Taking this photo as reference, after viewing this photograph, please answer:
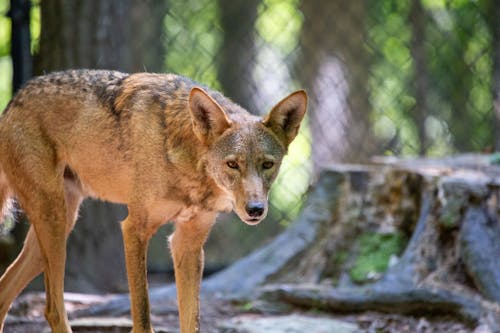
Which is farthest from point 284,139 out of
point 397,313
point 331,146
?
point 331,146

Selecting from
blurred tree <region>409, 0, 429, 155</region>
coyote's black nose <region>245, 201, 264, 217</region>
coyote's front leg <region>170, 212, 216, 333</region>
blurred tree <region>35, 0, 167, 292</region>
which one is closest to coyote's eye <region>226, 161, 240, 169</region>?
coyote's black nose <region>245, 201, 264, 217</region>

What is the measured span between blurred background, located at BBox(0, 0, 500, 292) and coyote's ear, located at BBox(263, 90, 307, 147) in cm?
427

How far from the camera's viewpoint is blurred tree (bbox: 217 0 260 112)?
9844 millimetres

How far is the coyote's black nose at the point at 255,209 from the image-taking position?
447 cm

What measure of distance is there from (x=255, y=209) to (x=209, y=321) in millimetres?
1819

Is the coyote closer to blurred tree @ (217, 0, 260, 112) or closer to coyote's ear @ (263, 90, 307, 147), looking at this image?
coyote's ear @ (263, 90, 307, 147)

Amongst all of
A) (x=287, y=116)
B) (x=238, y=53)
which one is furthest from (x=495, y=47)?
(x=287, y=116)

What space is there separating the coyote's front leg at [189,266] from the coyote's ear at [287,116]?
0.75 meters

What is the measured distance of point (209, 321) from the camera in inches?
237

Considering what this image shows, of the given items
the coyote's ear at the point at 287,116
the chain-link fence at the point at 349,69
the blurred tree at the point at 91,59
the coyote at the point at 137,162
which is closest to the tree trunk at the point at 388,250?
the blurred tree at the point at 91,59

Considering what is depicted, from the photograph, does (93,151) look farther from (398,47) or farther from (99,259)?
(398,47)

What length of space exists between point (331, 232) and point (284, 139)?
7.70 feet

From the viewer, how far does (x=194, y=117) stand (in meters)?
4.75

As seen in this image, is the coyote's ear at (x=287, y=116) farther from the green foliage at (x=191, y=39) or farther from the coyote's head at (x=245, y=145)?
the green foliage at (x=191, y=39)
